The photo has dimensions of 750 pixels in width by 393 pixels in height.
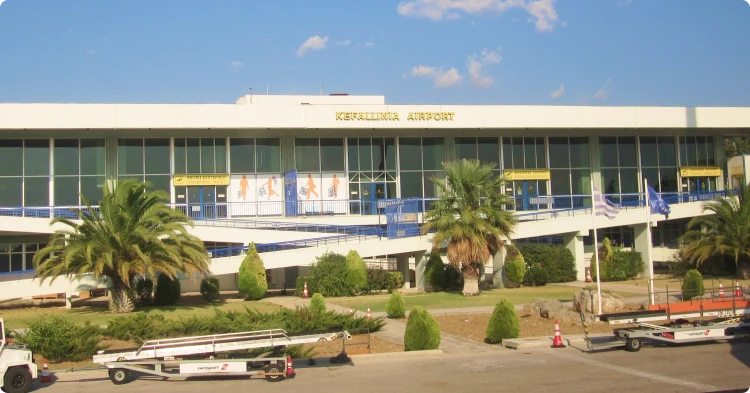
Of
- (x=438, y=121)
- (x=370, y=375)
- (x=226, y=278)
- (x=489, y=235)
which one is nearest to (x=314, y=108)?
(x=438, y=121)

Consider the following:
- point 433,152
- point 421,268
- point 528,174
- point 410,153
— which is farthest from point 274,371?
point 528,174

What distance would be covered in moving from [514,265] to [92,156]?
2625 cm

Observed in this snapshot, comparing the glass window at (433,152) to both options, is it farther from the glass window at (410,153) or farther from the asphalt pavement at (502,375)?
the asphalt pavement at (502,375)

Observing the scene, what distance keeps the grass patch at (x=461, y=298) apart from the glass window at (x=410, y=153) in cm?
1457

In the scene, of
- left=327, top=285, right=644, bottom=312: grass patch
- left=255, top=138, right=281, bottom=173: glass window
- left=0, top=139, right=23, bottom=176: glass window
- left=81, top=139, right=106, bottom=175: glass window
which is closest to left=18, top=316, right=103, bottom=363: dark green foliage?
left=327, top=285, right=644, bottom=312: grass patch

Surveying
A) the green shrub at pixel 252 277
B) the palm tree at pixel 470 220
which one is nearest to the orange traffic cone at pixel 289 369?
the palm tree at pixel 470 220

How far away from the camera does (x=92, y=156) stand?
44.9 metres

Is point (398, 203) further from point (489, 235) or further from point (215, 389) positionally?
point (215, 389)

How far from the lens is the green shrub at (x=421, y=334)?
18750 mm

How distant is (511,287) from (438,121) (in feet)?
43.4

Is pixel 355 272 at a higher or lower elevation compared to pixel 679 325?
higher

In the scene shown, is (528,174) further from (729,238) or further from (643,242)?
(729,238)

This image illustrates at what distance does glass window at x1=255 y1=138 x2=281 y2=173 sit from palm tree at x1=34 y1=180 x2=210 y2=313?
17694 mm

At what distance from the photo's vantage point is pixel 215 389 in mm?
14812
